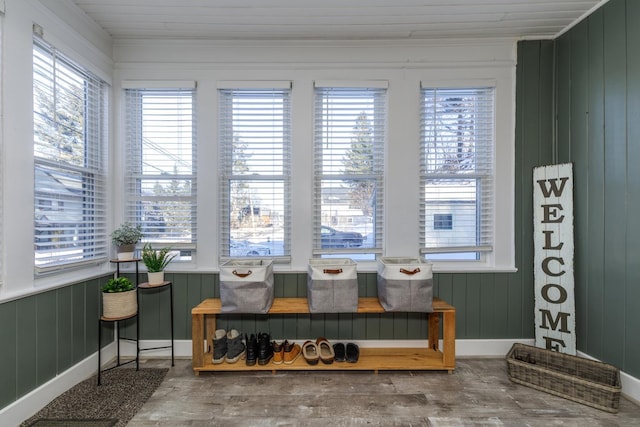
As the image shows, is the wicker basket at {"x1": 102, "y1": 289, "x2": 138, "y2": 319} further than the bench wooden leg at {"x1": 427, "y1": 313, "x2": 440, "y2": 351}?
No

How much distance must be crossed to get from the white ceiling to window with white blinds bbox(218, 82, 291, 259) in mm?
514

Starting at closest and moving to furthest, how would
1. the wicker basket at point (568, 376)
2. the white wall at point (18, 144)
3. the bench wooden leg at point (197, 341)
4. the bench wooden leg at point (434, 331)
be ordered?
the white wall at point (18, 144), the wicker basket at point (568, 376), the bench wooden leg at point (197, 341), the bench wooden leg at point (434, 331)

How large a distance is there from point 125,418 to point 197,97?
2.43m

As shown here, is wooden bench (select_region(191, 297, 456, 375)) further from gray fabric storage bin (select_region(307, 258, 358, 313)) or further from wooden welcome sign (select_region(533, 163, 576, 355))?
wooden welcome sign (select_region(533, 163, 576, 355))

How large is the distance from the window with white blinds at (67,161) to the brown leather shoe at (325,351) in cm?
197

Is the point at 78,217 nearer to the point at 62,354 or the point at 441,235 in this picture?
the point at 62,354

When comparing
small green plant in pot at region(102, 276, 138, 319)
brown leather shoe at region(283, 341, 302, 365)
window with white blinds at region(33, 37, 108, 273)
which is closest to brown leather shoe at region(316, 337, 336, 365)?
brown leather shoe at region(283, 341, 302, 365)

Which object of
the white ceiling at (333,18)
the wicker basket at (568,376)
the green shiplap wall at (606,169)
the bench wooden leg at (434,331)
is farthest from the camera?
the bench wooden leg at (434,331)

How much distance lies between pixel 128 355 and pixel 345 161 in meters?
2.60

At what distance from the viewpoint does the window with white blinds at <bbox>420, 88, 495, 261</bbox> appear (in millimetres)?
2660

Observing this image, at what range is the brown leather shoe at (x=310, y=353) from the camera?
91.0 inches

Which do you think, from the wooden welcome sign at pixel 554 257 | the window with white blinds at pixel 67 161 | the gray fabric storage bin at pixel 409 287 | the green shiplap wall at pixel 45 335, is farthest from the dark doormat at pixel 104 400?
the wooden welcome sign at pixel 554 257

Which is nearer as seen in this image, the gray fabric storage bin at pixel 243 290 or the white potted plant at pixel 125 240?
the gray fabric storage bin at pixel 243 290

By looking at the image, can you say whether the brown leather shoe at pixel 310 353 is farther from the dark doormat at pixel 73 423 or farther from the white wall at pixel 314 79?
the dark doormat at pixel 73 423
